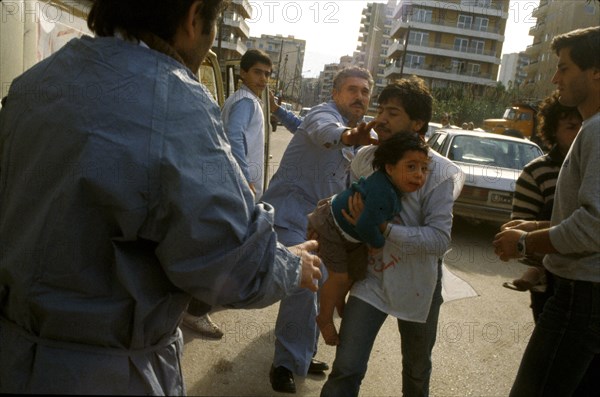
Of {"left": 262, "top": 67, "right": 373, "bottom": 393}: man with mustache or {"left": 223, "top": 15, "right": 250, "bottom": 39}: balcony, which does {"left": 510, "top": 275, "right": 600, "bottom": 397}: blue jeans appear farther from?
{"left": 223, "top": 15, "right": 250, "bottom": 39}: balcony

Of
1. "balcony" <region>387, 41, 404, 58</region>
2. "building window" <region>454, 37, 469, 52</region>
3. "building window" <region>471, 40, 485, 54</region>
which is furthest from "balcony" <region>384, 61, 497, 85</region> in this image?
"balcony" <region>387, 41, 404, 58</region>

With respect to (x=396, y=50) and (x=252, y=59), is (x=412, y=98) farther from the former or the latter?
(x=396, y=50)

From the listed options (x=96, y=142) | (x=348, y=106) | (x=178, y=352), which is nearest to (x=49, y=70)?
(x=96, y=142)

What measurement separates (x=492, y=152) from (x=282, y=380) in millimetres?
7441

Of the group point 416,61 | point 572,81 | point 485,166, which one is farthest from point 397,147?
point 416,61

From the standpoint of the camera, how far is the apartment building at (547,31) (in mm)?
56688

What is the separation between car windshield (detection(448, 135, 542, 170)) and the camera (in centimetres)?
983

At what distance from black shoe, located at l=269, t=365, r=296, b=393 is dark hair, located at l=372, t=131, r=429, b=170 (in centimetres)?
167

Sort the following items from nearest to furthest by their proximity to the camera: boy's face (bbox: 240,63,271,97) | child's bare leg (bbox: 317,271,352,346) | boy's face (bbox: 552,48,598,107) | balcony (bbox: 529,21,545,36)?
boy's face (bbox: 552,48,598,107), child's bare leg (bbox: 317,271,352,346), boy's face (bbox: 240,63,271,97), balcony (bbox: 529,21,545,36)

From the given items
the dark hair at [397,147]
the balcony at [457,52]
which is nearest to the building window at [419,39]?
the balcony at [457,52]

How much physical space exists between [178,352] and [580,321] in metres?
1.63

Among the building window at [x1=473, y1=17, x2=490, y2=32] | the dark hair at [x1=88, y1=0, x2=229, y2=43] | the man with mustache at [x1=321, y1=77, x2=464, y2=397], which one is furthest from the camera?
the building window at [x1=473, y1=17, x2=490, y2=32]

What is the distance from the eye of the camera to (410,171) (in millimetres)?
2594

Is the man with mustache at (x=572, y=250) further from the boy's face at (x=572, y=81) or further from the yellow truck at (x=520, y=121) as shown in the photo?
the yellow truck at (x=520, y=121)
